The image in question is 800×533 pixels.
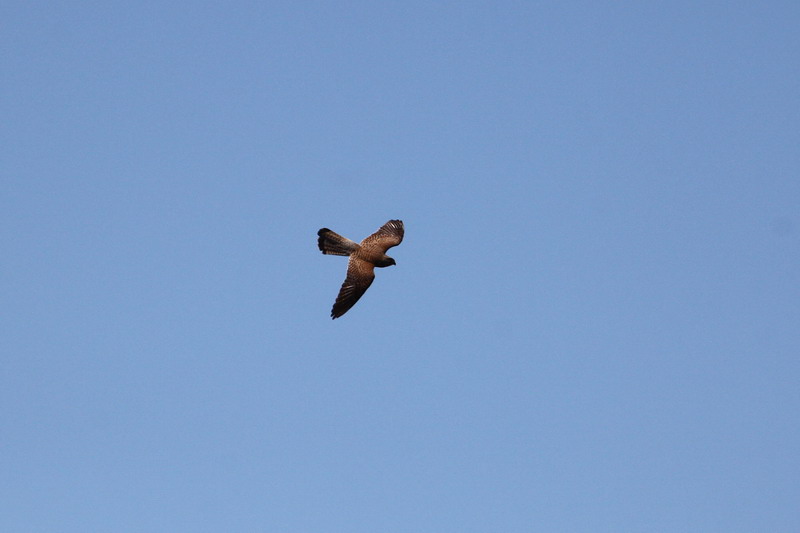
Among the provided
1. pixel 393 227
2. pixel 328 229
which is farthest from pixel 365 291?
pixel 393 227

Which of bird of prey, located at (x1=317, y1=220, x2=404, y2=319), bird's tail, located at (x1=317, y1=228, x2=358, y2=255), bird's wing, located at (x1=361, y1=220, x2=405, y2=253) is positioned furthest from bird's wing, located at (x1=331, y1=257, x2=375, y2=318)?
bird's wing, located at (x1=361, y1=220, x2=405, y2=253)

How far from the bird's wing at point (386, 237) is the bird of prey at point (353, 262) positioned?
5 centimetres

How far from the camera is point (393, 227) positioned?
4719 cm

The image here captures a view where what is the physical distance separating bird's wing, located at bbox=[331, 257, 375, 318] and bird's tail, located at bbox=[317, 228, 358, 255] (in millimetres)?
492

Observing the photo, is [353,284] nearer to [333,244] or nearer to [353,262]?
[353,262]

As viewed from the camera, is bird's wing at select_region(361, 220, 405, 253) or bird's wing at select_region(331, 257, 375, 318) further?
bird's wing at select_region(361, 220, 405, 253)

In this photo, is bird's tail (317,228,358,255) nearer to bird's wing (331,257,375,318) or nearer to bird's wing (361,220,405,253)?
bird's wing (331,257,375,318)

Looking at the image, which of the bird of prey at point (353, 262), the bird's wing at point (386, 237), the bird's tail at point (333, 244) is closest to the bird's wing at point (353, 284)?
the bird of prey at point (353, 262)

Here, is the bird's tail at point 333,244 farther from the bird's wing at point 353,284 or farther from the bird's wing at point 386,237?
the bird's wing at point 386,237

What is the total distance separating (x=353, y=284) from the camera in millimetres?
41938

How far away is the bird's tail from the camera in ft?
139

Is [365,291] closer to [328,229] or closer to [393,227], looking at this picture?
[328,229]

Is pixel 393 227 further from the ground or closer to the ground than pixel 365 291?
further from the ground

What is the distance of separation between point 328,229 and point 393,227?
18.1ft
